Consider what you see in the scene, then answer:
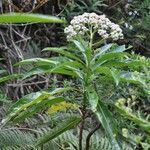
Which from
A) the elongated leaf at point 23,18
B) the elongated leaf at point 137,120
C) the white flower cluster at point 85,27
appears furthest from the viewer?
the white flower cluster at point 85,27

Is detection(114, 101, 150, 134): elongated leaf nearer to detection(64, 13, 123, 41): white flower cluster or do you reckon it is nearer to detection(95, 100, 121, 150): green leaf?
detection(95, 100, 121, 150): green leaf

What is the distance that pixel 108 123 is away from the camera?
1926mm

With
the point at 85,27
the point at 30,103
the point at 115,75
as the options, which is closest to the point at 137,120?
the point at 115,75

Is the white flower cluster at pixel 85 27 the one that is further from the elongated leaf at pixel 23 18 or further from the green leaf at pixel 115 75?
the elongated leaf at pixel 23 18

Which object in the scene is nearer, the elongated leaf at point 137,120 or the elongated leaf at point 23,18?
the elongated leaf at point 23,18

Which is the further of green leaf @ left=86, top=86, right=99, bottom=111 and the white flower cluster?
the white flower cluster

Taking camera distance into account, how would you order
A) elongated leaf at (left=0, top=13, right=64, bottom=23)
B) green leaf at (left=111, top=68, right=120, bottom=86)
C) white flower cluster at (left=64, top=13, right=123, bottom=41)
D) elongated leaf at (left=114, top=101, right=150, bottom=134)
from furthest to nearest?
white flower cluster at (left=64, top=13, right=123, bottom=41) < green leaf at (left=111, top=68, right=120, bottom=86) < elongated leaf at (left=114, top=101, right=150, bottom=134) < elongated leaf at (left=0, top=13, right=64, bottom=23)

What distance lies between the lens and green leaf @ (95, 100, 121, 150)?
1886 millimetres

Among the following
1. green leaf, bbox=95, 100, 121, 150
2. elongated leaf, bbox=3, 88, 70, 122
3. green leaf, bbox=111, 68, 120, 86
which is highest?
green leaf, bbox=111, 68, 120, 86

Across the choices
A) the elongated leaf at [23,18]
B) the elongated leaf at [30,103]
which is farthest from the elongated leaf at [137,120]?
the elongated leaf at [23,18]

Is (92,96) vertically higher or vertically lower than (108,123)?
higher

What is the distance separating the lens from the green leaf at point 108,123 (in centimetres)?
189

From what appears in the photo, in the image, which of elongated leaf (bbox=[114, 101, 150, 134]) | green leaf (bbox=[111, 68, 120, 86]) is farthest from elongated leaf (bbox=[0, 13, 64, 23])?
green leaf (bbox=[111, 68, 120, 86])

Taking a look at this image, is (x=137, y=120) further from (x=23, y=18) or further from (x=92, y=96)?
(x=23, y=18)
